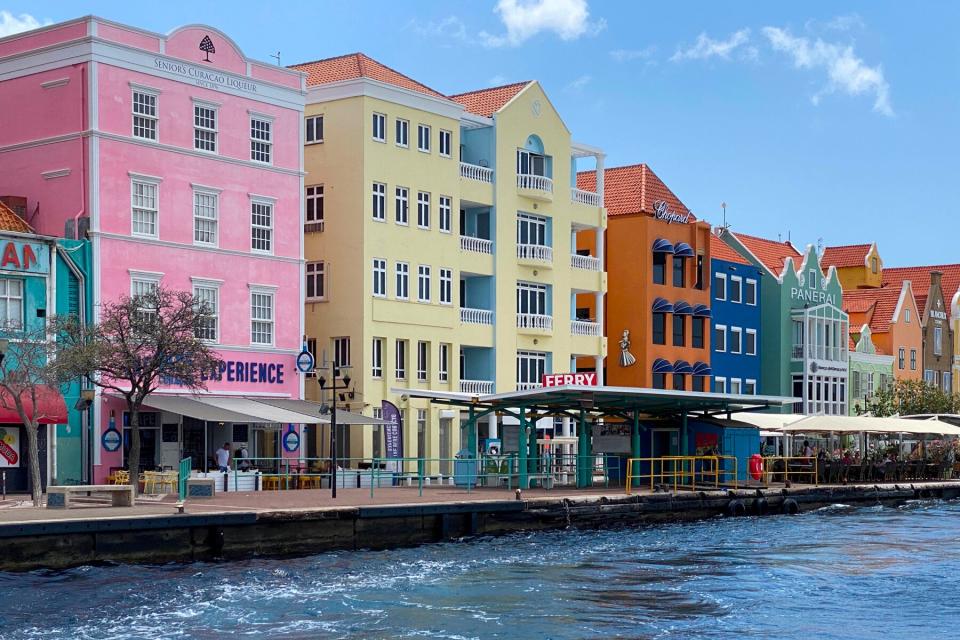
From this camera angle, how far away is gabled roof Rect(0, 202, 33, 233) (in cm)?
4894

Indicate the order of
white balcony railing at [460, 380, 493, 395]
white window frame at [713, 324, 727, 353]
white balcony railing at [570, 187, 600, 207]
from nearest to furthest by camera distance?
white balcony railing at [460, 380, 493, 395] → white balcony railing at [570, 187, 600, 207] → white window frame at [713, 324, 727, 353]

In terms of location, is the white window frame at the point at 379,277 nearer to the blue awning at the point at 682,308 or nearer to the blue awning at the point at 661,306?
the blue awning at the point at 661,306

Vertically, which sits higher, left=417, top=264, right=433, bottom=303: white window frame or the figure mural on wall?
left=417, top=264, right=433, bottom=303: white window frame

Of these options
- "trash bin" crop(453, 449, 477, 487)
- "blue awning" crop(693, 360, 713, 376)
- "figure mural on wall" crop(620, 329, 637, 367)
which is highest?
"figure mural on wall" crop(620, 329, 637, 367)

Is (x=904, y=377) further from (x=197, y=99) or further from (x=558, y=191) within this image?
(x=197, y=99)

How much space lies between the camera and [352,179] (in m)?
60.5

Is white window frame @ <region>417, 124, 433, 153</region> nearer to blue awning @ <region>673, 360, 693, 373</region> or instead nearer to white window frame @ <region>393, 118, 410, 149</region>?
white window frame @ <region>393, 118, 410, 149</region>

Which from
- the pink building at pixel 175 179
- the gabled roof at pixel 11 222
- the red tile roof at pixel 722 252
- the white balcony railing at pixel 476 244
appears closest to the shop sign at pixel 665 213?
the red tile roof at pixel 722 252

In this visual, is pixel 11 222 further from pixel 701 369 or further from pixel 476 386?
pixel 701 369

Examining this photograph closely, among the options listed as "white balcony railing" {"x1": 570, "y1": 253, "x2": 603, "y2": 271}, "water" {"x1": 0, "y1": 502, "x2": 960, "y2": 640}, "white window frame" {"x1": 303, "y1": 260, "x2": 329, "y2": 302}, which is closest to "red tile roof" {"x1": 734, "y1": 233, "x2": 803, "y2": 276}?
"white balcony railing" {"x1": 570, "y1": 253, "x2": 603, "y2": 271}

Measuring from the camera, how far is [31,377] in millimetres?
45000

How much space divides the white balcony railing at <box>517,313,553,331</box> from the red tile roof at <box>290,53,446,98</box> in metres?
9.84

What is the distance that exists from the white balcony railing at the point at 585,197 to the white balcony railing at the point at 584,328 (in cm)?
532

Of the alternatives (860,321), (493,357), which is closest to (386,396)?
(493,357)
